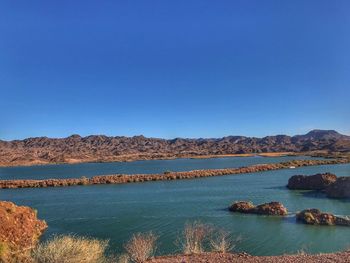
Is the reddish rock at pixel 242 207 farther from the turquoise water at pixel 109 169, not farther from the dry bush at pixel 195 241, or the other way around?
the turquoise water at pixel 109 169

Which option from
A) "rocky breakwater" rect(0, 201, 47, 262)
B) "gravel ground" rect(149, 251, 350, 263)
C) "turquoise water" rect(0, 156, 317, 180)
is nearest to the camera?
"gravel ground" rect(149, 251, 350, 263)

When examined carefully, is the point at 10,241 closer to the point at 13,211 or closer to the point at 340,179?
the point at 13,211

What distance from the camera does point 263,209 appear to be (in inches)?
1219

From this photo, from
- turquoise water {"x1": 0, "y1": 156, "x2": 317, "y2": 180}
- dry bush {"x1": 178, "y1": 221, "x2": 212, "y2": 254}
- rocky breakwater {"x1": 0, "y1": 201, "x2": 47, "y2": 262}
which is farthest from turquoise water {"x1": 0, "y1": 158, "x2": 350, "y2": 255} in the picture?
turquoise water {"x1": 0, "y1": 156, "x2": 317, "y2": 180}

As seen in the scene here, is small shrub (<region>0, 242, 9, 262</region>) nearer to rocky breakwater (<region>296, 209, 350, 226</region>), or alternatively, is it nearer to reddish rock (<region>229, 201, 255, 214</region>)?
rocky breakwater (<region>296, 209, 350, 226</region>)

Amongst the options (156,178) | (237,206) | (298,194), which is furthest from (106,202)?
(156,178)

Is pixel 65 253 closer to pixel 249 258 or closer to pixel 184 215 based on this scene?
pixel 249 258

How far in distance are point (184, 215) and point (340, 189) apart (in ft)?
51.8

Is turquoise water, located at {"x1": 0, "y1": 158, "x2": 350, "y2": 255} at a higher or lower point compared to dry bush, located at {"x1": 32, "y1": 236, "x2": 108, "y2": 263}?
lower

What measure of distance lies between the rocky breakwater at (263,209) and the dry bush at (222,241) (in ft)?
22.5

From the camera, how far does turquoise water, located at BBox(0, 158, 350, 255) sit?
2297 centimetres

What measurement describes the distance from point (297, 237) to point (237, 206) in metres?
9.08

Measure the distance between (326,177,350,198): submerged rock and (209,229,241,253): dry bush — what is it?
59.6ft

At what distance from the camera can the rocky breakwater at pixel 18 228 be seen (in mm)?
23172
